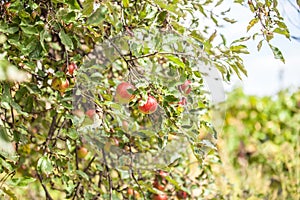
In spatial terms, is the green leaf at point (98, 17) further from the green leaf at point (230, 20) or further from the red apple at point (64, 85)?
the green leaf at point (230, 20)

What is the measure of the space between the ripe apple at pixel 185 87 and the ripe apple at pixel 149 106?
0.46 ft

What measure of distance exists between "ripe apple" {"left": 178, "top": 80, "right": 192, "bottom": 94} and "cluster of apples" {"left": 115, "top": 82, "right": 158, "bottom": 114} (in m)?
0.12

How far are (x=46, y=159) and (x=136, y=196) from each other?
0.60m

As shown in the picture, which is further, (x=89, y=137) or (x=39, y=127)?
(x=39, y=127)

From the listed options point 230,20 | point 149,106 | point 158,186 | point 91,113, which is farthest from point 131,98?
point 158,186

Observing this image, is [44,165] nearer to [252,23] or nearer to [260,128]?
[252,23]

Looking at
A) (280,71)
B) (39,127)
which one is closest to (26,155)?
(39,127)

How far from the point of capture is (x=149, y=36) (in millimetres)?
1123

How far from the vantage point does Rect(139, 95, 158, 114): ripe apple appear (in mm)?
984

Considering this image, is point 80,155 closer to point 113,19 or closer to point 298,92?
point 113,19

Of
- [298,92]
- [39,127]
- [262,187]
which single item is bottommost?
[262,187]

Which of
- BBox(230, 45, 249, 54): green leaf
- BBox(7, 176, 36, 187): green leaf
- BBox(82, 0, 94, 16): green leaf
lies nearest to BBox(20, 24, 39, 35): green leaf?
BBox(82, 0, 94, 16): green leaf

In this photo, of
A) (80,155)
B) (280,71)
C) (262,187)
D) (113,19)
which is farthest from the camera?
(280,71)

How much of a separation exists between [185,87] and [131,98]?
0.75 ft
